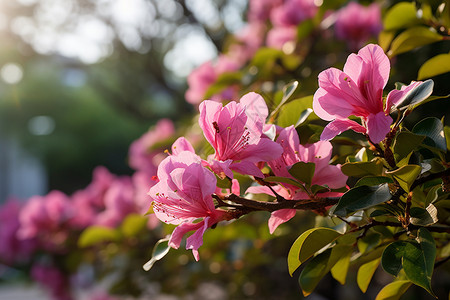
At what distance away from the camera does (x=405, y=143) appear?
1.66 ft

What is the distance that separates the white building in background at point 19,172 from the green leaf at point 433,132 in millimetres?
14379

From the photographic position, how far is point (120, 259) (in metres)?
1.93

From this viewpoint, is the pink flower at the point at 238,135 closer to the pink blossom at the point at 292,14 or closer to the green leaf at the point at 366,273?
the green leaf at the point at 366,273

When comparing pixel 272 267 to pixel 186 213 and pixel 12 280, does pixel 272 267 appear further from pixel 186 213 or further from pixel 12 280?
pixel 12 280

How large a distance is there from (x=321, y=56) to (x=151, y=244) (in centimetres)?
97

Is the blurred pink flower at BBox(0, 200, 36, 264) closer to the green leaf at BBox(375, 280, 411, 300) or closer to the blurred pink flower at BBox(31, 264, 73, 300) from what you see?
the blurred pink flower at BBox(31, 264, 73, 300)

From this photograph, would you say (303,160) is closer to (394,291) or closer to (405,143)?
(405,143)

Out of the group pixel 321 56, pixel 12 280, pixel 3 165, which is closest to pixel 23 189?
pixel 3 165

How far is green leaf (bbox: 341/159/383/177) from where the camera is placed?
1.77 feet

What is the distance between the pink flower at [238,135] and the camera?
543 mm

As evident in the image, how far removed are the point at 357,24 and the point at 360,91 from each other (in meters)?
1.20

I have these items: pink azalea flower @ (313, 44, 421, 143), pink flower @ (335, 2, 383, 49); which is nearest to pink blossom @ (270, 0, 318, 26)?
pink flower @ (335, 2, 383, 49)

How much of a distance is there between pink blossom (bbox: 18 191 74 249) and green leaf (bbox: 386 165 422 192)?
1.91 metres

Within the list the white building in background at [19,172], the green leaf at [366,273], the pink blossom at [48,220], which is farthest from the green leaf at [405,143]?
the white building in background at [19,172]
